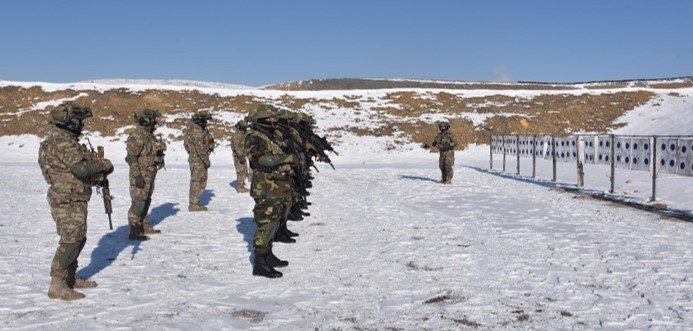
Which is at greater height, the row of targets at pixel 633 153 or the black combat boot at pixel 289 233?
the row of targets at pixel 633 153

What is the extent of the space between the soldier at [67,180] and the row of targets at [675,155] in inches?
499

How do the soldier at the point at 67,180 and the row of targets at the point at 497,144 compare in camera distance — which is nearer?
the soldier at the point at 67,180

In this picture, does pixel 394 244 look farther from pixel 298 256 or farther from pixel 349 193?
pixel 349 193

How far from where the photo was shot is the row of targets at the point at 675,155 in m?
12.7

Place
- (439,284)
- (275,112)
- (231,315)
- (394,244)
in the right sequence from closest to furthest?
(231,315) < (439,284) < (275,112) < (394,244)

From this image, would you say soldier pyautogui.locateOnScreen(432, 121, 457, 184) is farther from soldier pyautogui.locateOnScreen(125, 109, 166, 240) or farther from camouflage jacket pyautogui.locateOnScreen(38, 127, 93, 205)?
camouflage jacket pyautogui.locateOnScreen(38, 127, 93, 205)

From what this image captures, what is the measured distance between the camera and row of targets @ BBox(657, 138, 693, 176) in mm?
12664

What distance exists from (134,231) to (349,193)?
8.05 metres

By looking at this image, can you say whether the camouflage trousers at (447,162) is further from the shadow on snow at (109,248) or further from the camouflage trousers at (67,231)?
the camouflage trousers at (67,231)

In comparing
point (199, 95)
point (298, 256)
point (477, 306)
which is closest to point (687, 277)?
point (477, 306)

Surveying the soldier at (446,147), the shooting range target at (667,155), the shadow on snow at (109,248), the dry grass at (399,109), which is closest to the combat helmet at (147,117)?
the shadow on snow at (109,248)

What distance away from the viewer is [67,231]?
596cm

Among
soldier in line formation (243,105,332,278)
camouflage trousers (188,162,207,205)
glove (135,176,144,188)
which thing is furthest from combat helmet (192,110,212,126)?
soldier in line formation (243,105,332,278)

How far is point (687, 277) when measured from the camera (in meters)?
6.58
